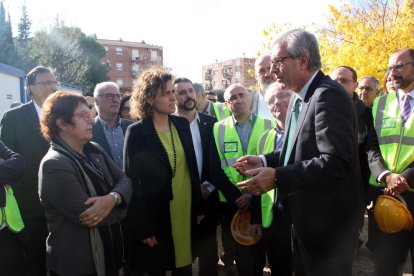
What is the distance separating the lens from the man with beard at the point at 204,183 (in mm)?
3496

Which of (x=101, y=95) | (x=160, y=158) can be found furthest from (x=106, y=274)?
(x=101, y=95)

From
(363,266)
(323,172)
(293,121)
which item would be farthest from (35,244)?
(363,266)

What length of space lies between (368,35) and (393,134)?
10.7 metres

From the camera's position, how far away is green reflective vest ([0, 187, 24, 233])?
279 cm

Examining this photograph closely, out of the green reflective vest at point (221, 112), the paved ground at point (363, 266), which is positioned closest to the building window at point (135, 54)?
the green reflective vest at point (221, 112)

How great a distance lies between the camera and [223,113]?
5.55 meters

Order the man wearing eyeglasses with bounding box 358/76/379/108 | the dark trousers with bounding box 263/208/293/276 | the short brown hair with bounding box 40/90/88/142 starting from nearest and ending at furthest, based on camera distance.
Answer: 1. the short brown hair with bounding box 40/90/88/142
2. the dark trousers with bounding box 263/208/293/276
3. the man wearing eyeglasses with bounding box 358/76/379/108

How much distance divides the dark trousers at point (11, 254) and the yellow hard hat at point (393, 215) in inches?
121

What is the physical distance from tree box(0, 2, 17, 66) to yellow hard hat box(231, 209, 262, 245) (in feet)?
105

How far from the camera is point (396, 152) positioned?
3064 millimetres

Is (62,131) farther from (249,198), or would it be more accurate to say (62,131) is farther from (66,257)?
(249,198)

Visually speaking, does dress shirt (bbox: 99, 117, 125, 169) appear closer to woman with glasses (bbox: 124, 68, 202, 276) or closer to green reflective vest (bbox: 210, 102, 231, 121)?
woman with glasses (bbox: 124, 68, 202, 276)

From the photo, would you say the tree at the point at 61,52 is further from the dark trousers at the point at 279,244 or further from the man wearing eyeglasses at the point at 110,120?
the dark trousers at the point at 279,244

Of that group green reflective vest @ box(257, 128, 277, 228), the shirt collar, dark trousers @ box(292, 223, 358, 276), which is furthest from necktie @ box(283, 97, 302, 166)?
green reflective vest @ box(257, 128, 277, 228)
